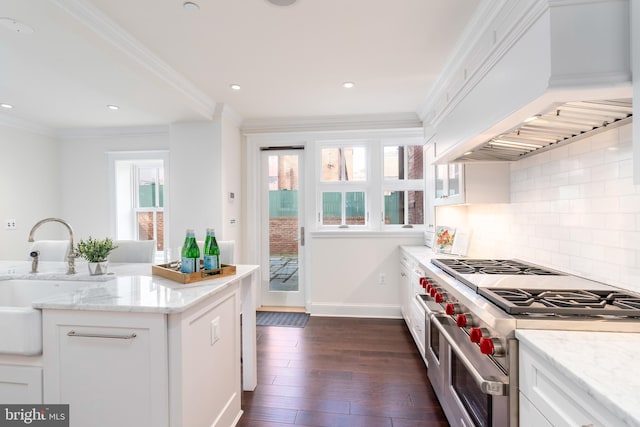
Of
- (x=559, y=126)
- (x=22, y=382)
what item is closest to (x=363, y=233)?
(x=559, y=126)

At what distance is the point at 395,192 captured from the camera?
407 centimetres

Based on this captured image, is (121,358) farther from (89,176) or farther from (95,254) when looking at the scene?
(89,176)

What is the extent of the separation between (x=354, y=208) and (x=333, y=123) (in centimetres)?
112

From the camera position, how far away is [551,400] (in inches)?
36.2

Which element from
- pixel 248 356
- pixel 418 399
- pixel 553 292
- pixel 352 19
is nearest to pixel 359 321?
pixel 418 399

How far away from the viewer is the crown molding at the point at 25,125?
367cm

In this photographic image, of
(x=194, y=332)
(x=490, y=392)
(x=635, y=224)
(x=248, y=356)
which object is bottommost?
(x=248, y=356)

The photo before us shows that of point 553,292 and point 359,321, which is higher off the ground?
point 553,292

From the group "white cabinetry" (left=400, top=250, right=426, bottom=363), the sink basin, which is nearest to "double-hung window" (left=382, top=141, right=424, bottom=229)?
"white cabinetry" (left=400, top=250, right=426, bottom=363)

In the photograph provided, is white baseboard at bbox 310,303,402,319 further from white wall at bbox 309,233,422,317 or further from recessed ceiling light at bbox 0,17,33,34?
recessed ceiling light at bbox 0,17,33,34

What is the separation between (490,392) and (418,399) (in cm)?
123

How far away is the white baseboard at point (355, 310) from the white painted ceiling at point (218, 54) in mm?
2382

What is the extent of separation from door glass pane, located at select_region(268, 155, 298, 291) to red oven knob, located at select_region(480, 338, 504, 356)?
3.21 metres

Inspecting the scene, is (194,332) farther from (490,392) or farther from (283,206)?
(283,206)
